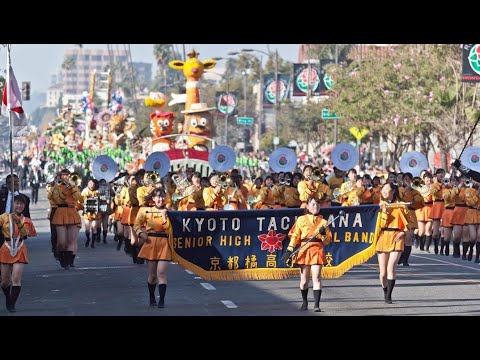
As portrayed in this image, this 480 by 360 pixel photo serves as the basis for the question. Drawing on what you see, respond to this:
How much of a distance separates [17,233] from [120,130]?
57.5 m

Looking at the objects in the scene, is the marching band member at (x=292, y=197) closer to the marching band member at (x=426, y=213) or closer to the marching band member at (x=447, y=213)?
the marching band member at (x=447, y=213)

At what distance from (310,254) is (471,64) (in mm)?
21794

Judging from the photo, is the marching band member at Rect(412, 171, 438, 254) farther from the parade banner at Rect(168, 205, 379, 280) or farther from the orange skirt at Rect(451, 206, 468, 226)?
the parade banner at Rect(168, 205, 379, 280)

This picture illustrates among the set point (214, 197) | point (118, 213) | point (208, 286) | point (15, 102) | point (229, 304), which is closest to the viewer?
point (229, 304)

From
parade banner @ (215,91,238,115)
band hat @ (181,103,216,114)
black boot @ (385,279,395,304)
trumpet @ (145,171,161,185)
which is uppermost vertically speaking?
parade banner @ (215,91,238,115)

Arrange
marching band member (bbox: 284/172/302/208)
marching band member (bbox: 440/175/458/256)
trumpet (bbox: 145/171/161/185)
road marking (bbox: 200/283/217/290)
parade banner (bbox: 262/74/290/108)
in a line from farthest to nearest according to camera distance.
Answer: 1. parade banner (bbox: 262/74/290/108)
2. marching band member (bbox: 440/175/458/256)
3. marching band member (bbox: 284/172/302/208)
4. trumpet (bbox: 145/171/161/185)
5. road marking (bbox: 200/283/217/290)

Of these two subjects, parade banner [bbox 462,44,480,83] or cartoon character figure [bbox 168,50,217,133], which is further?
cartoon character figure [bbox 168,50,217,133]

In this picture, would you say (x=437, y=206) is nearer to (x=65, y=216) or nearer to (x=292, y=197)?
(x=292, y=197)

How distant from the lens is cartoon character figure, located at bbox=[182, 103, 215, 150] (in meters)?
51.1

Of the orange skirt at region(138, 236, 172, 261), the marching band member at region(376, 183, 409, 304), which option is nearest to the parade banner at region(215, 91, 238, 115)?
the marching band member at region(376, 183, 409, 304)

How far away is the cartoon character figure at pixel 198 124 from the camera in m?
51.1

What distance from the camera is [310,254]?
17844mm

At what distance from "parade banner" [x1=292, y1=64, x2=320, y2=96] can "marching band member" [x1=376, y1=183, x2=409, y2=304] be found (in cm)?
4418

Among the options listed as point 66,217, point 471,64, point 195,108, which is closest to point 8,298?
point 66,217
